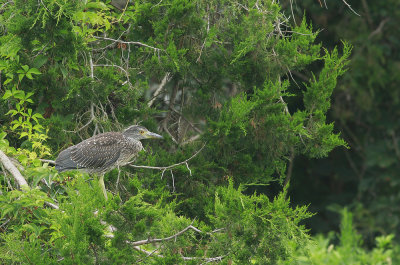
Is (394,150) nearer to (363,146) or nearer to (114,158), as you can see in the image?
(363,146)

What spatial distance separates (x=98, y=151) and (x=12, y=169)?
1183mm

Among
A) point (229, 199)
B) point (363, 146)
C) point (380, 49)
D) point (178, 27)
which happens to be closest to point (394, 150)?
point (363, 146)

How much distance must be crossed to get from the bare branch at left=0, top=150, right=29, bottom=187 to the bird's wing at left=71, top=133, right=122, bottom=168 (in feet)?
2.82

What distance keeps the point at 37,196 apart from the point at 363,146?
7699mm

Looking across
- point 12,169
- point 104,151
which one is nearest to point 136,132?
point 104,151

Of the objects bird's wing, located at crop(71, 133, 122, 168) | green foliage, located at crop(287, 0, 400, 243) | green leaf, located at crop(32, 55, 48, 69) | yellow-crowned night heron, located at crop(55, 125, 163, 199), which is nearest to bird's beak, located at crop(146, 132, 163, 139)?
yellow-crowned night heron, located at crop(55, 125, 163, 199)

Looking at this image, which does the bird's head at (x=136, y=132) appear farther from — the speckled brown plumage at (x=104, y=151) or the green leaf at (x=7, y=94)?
the green leaf at (x=7, y=94)

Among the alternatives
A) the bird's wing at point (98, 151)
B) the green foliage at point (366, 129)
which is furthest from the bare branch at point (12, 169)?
the green foliage at point (366, 129)

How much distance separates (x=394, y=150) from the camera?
11.3 m

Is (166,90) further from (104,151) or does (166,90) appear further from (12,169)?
(12,169)

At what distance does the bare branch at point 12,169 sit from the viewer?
5371 mm

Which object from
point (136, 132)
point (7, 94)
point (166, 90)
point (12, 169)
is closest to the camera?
point (12, 169)

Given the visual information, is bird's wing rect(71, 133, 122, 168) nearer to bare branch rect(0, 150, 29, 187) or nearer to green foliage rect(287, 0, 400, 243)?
bare branch rect(0, 150, 29, 187)

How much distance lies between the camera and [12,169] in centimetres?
554
